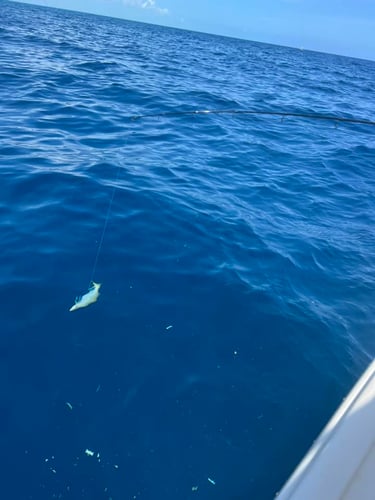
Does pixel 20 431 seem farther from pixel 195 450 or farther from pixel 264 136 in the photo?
pixel 264 136

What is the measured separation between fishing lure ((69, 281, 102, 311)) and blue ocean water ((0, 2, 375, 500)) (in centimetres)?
7

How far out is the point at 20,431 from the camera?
9.23 ft

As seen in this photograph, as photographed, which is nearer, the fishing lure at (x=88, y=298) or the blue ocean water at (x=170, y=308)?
the blue ocean water at (x=170, y=308)

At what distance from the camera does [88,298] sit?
12.9 feet

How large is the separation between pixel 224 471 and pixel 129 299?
204 centimetres

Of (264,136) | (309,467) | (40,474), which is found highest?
(264,136)

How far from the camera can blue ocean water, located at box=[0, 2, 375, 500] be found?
2.78 meters

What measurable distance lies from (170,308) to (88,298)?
944mm

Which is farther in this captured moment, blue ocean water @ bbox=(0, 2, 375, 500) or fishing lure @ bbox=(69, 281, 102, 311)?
fishing lure @ bbox=(69, 281, 102, 311)

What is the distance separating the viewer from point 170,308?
13.3 feet

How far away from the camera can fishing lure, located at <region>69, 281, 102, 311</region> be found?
3.88 metres

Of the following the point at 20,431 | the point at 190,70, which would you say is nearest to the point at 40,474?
the point at 20,431

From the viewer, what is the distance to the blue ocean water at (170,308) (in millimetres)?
2777

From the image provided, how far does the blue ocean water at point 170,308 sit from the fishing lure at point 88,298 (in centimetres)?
7
